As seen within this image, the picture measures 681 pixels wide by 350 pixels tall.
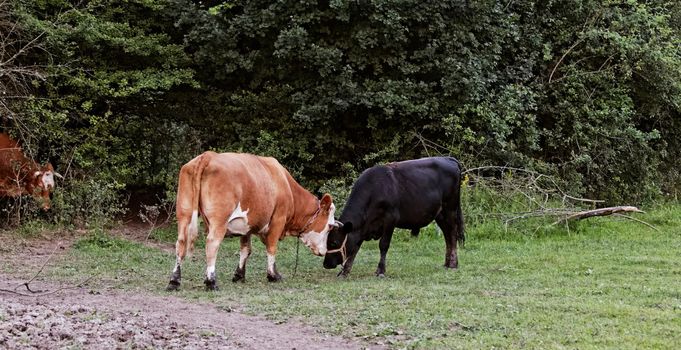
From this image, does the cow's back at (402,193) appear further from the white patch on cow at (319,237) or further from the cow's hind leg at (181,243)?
the cow's hind leg at (181,243)

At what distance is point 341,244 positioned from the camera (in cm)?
1128

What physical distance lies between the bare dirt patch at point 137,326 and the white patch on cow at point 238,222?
1.29 meters

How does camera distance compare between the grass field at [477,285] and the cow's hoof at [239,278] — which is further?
the cow's hoof at [239,278]

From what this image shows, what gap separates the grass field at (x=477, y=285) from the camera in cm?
717

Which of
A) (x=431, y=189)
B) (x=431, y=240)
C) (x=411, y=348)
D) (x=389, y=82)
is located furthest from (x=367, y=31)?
(x=411, y=348)

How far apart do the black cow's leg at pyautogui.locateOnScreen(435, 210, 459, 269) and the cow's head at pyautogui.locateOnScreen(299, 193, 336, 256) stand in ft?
5.57

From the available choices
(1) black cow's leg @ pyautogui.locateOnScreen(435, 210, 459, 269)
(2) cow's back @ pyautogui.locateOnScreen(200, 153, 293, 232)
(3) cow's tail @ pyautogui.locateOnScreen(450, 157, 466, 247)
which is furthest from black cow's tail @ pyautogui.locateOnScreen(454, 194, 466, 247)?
(2) cow's back @ pyautogui.locateOnScreen(200, 153, 293, 232)

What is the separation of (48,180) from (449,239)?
7.70 metres

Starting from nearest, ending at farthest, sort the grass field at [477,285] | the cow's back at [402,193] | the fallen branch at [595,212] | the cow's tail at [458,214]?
the grass field at [477,285]
the cow's back at [402,193]
the cow's tail at [458,214]
the fallen branch at [595,212]

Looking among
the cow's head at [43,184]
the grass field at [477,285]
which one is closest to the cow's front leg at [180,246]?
the grass field at [477,285]

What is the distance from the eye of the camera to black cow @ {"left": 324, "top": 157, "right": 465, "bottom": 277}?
11305mm

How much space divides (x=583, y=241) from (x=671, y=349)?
772cm

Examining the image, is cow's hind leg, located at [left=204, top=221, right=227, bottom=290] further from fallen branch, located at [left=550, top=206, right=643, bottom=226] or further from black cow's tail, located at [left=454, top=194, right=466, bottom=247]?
fallen branch, located at [left=550, top=206, right=643, bottom=226]

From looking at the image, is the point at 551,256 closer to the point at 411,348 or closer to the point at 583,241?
the point at 583,241
